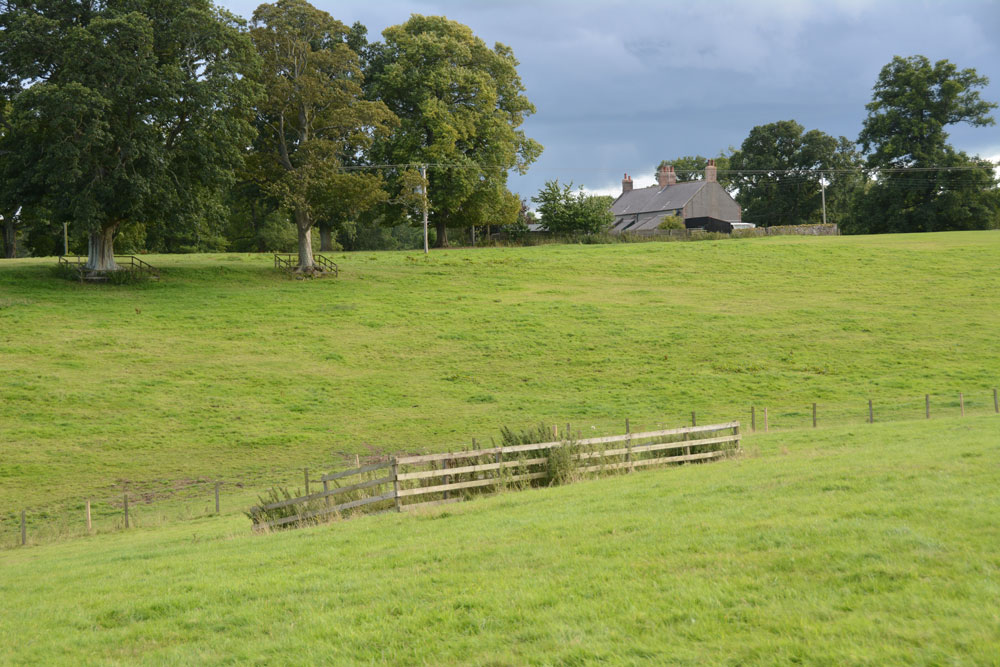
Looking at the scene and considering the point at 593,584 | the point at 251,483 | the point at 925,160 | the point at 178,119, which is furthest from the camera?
the point at 925,160

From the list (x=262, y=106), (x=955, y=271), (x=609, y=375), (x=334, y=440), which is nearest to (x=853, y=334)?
(x=609, y=375)

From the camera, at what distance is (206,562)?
41.0 feet

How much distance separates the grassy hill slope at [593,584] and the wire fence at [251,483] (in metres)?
6.90

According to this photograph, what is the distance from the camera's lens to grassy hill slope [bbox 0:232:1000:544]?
1168 inches

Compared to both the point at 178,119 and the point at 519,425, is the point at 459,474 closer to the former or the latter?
the point at 519,425

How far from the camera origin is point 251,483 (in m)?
25.5

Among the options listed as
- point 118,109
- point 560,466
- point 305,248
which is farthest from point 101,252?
point 560,466

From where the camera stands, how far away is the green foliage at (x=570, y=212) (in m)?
85.3

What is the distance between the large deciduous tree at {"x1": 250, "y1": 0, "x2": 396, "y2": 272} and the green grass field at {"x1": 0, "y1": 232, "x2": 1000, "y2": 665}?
223 inches

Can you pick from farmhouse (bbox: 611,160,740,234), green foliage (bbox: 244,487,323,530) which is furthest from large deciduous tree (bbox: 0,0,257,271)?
farmhouse (bbox: 611,160,740,234)

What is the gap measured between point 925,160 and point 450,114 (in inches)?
Result: 2242

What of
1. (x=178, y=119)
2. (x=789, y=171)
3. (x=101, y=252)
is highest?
(x=789, y=171)

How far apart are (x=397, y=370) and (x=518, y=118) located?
46.9 meters

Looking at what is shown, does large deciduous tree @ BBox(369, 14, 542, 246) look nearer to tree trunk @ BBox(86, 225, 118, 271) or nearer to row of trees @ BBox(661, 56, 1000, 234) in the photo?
tree trunk @ BBox(86, 225, 118, 271)
